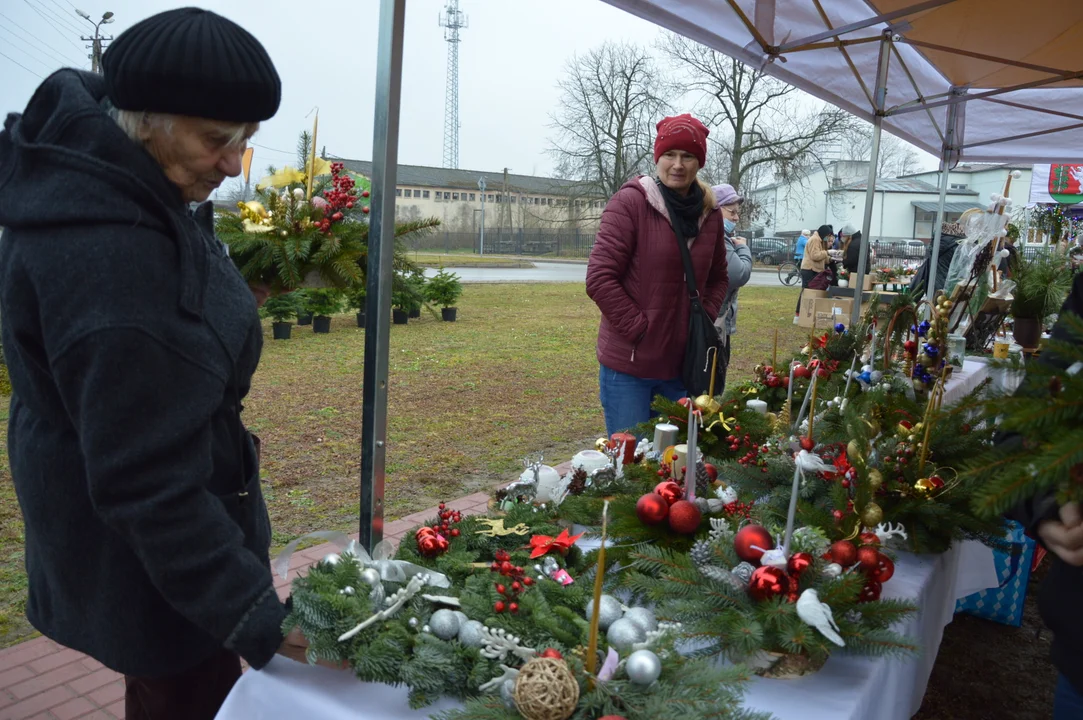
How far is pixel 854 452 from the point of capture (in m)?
1.72

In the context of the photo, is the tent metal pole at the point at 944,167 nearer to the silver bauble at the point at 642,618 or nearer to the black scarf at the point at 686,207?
the black scarf at the point at 686,207

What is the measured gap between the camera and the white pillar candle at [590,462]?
201 cm

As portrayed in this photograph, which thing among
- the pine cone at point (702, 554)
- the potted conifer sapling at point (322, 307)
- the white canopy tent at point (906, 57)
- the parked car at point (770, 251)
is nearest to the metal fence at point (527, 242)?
the parked car at point (770, 251)

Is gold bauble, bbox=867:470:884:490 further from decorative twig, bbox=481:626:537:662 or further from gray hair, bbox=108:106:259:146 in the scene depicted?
gray hair, bbox=108:106:259:146

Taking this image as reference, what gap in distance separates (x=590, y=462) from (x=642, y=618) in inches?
32.6

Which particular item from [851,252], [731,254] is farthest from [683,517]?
[851,252]

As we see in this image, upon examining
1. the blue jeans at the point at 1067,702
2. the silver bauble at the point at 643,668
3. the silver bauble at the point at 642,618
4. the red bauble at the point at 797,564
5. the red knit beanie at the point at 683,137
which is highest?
the red knit beanie at the point at 683,137

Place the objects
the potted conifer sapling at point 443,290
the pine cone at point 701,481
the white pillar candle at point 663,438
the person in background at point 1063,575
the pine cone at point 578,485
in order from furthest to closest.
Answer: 1. the potted conifer sapling at point 443,290
2. the white pillar candle at point 663,438
3. the pine cone at point 578,485
4. the pine cone at point 701,481
5. the person in background at point 1063,575

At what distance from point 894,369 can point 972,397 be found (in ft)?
5.26

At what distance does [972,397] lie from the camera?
1.33 m

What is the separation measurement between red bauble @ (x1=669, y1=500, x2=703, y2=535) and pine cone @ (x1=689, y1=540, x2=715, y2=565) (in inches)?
6.3

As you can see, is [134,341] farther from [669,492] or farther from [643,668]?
[669,492]

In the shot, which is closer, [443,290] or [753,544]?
[753,544]

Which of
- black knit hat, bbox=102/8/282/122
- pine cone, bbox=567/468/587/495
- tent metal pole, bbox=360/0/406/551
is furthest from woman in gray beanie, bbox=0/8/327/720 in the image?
pine cone, bbox=567/468/587/495
